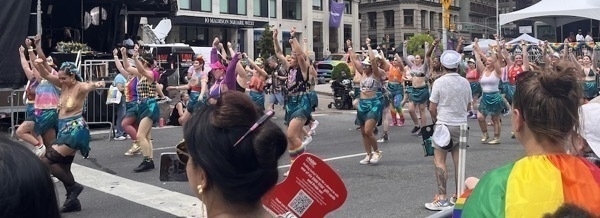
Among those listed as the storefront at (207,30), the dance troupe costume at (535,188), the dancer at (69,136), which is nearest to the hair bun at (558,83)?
the dance troupe costume at (535,188)

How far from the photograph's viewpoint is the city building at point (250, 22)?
160ft

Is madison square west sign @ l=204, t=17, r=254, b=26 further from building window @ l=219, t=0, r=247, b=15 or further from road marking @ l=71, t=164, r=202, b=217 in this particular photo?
road marking @ l=71, t=164, r=202, b=217

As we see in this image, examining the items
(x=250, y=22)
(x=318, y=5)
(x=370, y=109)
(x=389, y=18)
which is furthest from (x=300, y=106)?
(x=389, y=18)

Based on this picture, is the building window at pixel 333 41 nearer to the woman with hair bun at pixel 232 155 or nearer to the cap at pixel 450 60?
the cap at pixel 450 60

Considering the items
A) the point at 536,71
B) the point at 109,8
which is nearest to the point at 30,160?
the point at 536,71

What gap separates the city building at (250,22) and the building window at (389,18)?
21.4 m

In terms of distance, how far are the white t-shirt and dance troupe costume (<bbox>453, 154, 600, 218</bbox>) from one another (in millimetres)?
4448

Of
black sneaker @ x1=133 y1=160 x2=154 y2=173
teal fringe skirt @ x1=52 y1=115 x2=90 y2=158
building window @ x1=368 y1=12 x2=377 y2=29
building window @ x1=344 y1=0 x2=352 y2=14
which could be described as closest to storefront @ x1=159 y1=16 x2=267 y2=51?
building window @ x1=344 y1=0 x2=352 y2=14

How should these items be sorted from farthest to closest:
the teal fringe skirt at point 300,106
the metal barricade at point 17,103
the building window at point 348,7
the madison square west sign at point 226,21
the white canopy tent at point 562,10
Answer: the building window at point 348,7 < the madison square west sign at point 226,21 < the white canopy tent at point 562,10 < the metal barricade at point 17,103 < the teal fringe skirt at point 300,106

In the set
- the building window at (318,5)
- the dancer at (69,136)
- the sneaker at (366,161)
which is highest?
the building window at (318,5)

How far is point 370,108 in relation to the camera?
9.86m

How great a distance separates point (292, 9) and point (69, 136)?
2022 inches

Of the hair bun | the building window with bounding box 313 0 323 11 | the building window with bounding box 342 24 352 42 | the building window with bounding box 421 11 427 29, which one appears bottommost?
the hair bun

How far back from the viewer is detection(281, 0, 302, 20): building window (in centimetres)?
5688
